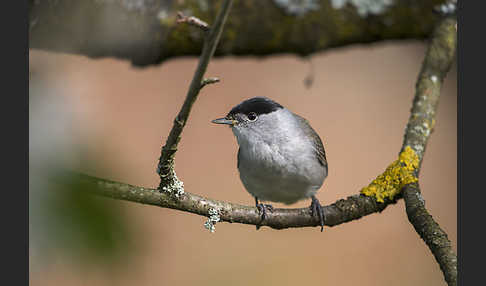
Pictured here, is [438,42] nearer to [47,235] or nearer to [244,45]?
[244,45]

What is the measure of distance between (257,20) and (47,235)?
1134 millimetres

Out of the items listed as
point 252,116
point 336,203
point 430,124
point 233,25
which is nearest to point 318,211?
point 336,203

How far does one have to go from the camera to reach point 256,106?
113 cm

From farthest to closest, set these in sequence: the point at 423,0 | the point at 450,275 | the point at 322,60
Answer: the point at 322,60 → the point at 423,0 → the point at 450,275

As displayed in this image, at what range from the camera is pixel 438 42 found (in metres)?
1.38

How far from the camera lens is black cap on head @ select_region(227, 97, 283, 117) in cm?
112

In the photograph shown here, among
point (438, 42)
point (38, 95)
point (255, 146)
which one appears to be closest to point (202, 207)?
point (255, 146)

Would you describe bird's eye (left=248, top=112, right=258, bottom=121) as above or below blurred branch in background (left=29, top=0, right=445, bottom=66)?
below

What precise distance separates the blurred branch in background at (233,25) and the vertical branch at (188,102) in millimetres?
578

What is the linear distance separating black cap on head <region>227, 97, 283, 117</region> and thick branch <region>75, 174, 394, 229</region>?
0.25 meters

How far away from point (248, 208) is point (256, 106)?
277mm

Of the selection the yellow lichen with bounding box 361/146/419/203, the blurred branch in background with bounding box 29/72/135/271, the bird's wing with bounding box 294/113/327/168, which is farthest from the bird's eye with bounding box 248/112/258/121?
the blurred branch in background with bounding box 29/72/135/271

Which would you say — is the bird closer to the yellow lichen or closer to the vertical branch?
the yellow lichen

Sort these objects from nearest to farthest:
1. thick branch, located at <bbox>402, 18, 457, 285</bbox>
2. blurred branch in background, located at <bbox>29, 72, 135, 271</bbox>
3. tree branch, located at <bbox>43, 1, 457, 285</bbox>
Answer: blurred branch in background, located at <bbox>29, 72, 135, 271</bbox>
tree branch, located at <bbox>43, 1, 457, 285</bbox>
thick branch, located at <bbox>402, 18, 457, 285</bbox>
